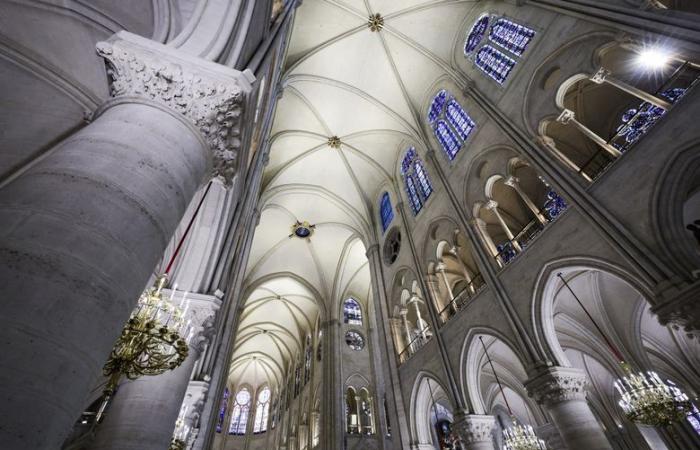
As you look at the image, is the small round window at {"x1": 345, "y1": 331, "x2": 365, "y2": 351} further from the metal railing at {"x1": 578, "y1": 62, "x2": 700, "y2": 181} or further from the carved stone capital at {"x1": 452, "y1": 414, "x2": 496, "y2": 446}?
the metal railing at {"x1": 578, "y1": 62, "x2": 700, "y2": 181}

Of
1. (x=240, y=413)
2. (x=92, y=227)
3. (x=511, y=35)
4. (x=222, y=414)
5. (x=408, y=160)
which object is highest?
(x=408, y=160)

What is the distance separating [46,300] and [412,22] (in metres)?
Answer: 14.2

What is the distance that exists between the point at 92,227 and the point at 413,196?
42.8 ft

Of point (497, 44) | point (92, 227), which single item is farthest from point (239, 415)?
point (92, 227)

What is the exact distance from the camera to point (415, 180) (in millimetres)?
14031

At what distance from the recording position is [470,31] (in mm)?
12055

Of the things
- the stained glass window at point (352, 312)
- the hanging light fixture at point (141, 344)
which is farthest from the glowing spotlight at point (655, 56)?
the stained glass window at point (352, 312)

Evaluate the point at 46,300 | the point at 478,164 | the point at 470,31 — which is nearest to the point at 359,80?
the point at 470,31

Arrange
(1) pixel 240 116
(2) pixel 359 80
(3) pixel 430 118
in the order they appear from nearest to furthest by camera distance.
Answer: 1. (1) pixel 240 116
2. (3) pixel 430 118
3. (2) pixel 359 80

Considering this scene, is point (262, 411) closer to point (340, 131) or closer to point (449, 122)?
point (340, 131)

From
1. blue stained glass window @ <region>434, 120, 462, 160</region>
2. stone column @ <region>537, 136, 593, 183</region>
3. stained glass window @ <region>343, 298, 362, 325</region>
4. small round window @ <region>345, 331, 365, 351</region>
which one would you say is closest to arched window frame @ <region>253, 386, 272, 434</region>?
small round window @ <region>345, 331, 365, 351</region>

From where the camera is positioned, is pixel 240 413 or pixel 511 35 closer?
pixel 511 35

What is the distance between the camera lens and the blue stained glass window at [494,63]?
32.0 feet

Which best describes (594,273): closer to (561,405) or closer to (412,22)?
(561,405)
